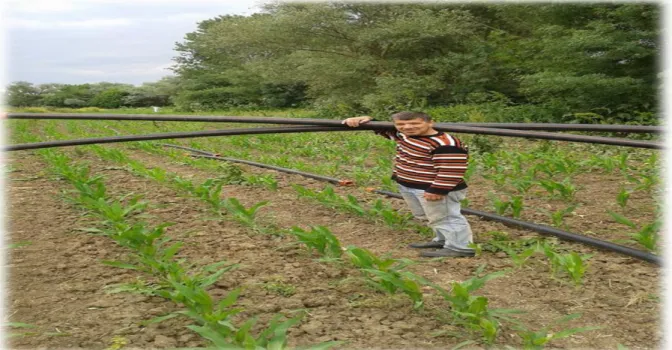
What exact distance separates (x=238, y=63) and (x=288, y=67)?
872 centimetres

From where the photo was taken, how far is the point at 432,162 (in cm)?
309

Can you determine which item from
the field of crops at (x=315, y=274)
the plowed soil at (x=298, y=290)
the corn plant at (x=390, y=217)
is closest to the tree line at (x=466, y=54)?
the field of crops at (x=315, y=274)

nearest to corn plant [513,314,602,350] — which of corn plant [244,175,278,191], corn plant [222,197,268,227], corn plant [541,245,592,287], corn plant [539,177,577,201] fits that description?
corn plant [541,245,592,287]

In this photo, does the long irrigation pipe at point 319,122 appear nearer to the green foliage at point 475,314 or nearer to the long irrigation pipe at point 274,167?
the green foliage at point 475,314

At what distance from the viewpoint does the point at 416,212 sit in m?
3.42

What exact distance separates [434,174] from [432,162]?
0.21 ft

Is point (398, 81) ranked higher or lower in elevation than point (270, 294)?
higher

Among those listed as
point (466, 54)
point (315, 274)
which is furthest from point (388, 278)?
point (466, 54)

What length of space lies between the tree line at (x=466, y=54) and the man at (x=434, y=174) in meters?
6.46

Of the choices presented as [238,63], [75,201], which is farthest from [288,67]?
[75,201]

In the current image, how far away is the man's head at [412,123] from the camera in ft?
9.68

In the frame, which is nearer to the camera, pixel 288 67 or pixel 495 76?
pixel 495 76

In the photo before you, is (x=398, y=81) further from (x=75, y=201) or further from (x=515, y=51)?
(x=75, y=201)

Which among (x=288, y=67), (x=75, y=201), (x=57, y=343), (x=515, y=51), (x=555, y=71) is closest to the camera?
(x=57, y=343)
